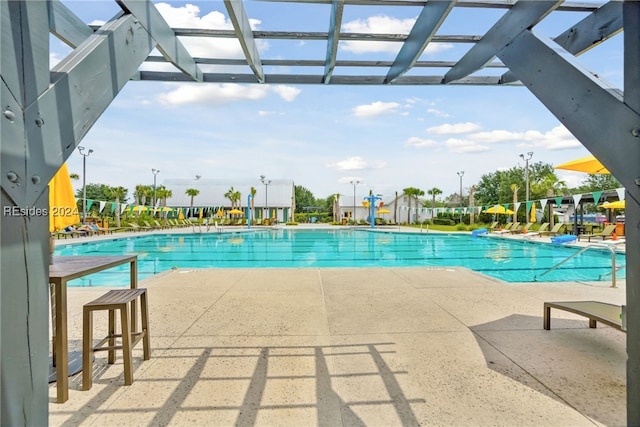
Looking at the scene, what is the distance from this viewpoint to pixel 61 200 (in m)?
2.63

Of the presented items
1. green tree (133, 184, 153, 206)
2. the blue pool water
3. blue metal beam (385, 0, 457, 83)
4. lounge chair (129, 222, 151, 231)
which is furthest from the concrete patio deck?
green tree (133, 184, 153, 206)

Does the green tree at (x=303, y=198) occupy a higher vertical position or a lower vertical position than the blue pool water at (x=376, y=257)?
higher

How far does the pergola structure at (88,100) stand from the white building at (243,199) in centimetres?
3897

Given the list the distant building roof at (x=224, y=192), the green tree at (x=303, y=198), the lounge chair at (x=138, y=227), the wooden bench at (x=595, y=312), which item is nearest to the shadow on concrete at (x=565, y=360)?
the wooden bench at (x=595, y=312)

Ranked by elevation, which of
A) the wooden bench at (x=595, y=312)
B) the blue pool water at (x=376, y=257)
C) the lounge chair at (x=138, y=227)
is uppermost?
the wooden bench at (x=595, y=312)

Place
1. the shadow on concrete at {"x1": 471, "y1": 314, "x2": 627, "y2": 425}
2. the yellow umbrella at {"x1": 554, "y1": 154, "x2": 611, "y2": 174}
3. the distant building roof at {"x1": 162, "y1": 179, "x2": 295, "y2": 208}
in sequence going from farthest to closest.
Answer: the distant building roof at {"x1": 162, "y1": 179, "x2": 295, "y2": 208}, the yellow umbrella at {"x1": 554, "y1": 154, "x2": 611, "y2": 174}, the shadow on concrete at {"x1": 471, "y1": 314, "x2": 627, "y2": 425}

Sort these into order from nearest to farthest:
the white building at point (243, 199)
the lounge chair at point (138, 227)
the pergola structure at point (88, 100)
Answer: the pergola structure at point (88, 100)
the lounge chair at point (138, 227)
the white building at point (243, 199)

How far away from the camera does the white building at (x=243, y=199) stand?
42500 millimetres

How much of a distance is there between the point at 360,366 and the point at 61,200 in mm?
2702

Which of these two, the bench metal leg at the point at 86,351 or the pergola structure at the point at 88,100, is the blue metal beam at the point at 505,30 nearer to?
the pergola structure at the point at 88,100

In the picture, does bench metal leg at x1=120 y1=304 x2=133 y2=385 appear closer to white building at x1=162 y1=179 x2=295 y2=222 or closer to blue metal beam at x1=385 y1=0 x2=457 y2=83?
blue metal beam at x1=385 y1=0 x2=457 y2=83

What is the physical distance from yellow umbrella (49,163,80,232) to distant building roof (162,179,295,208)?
128 feet

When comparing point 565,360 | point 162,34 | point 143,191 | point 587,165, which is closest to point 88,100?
point 162,34

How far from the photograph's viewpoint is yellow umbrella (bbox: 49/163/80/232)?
260 cm
